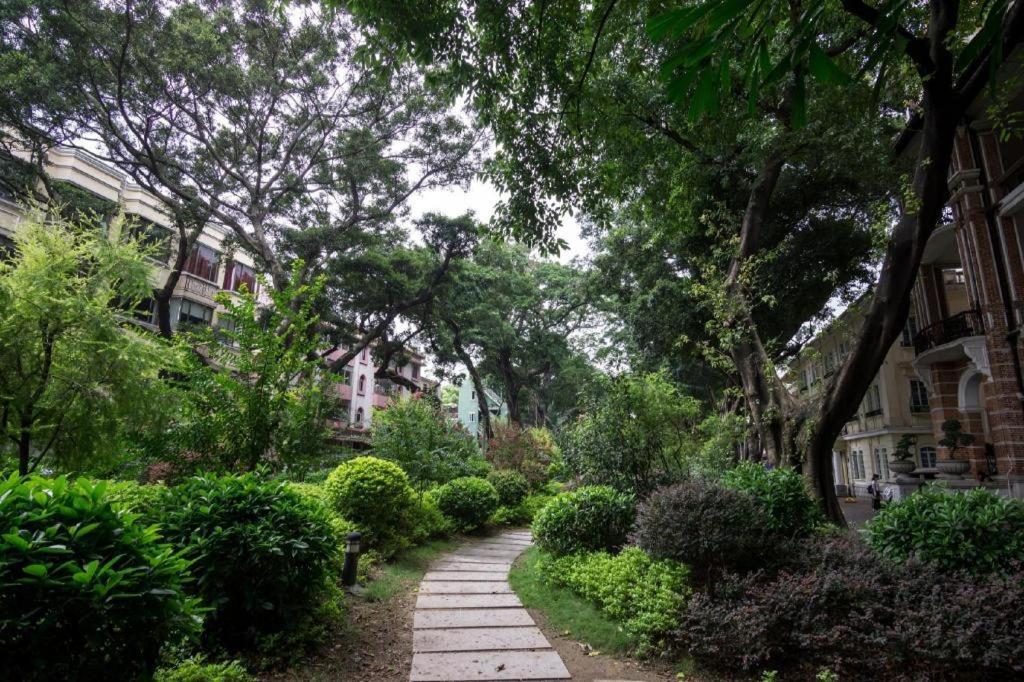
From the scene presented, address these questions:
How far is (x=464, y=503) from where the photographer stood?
11469 millimetres

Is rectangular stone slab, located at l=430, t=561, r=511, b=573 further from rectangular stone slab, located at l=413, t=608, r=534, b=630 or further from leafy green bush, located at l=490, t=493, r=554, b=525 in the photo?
leafy green bush, located at l=490, t=493, r=554, b=525

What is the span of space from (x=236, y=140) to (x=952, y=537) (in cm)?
1766

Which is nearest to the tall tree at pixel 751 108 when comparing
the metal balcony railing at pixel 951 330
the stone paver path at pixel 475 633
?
the stone paver path at pixel 475 633

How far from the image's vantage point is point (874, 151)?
356 inches

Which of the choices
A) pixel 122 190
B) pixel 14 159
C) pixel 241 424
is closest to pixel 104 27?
pixel 14 159

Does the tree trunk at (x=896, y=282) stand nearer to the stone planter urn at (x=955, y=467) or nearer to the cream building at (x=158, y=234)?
the stone planter urn at (x=955, y=467)

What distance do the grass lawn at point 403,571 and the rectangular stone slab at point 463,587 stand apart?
0.80 feet

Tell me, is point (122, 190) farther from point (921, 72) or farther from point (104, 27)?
point (921, 72)

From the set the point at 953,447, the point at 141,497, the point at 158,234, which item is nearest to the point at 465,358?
the point at 158,234

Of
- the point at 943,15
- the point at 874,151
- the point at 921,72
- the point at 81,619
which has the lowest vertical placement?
the point at 81,619

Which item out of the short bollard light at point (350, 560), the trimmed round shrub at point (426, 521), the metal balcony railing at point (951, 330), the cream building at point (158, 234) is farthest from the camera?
the cream building at point (158, 234)

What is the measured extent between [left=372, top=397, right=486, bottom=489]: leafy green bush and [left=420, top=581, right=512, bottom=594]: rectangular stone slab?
153 inches

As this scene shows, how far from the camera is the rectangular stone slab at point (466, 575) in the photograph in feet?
25.6

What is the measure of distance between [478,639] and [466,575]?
2.85 meters
